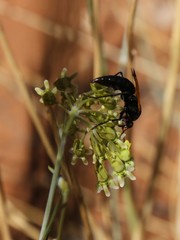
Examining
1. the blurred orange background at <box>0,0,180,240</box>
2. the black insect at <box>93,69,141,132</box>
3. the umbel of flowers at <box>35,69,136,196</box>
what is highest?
the blurred orange background at <box>0,0,180,240</box>

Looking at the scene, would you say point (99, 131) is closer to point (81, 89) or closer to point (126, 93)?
point (126, 93)

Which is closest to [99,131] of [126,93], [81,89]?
[126,93]

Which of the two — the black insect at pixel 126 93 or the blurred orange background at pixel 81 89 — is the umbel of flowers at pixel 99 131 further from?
the blurred orange background at pixel 81 89

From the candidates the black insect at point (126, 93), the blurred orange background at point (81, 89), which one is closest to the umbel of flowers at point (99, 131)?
the black insect at point (126, 93)

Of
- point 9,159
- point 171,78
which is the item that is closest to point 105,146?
point 171,78

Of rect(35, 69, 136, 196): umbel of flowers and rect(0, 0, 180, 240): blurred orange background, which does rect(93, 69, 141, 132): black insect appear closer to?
rect(35, 69, 136, 196): umbel of flowers

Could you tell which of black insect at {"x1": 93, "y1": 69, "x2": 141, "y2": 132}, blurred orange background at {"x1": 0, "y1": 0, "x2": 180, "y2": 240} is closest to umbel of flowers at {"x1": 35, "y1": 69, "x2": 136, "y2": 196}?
black insect at {"x1": 93, "y1": 69, "x2": 141, "y2": 132}

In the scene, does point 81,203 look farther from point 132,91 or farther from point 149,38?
point 149,38
